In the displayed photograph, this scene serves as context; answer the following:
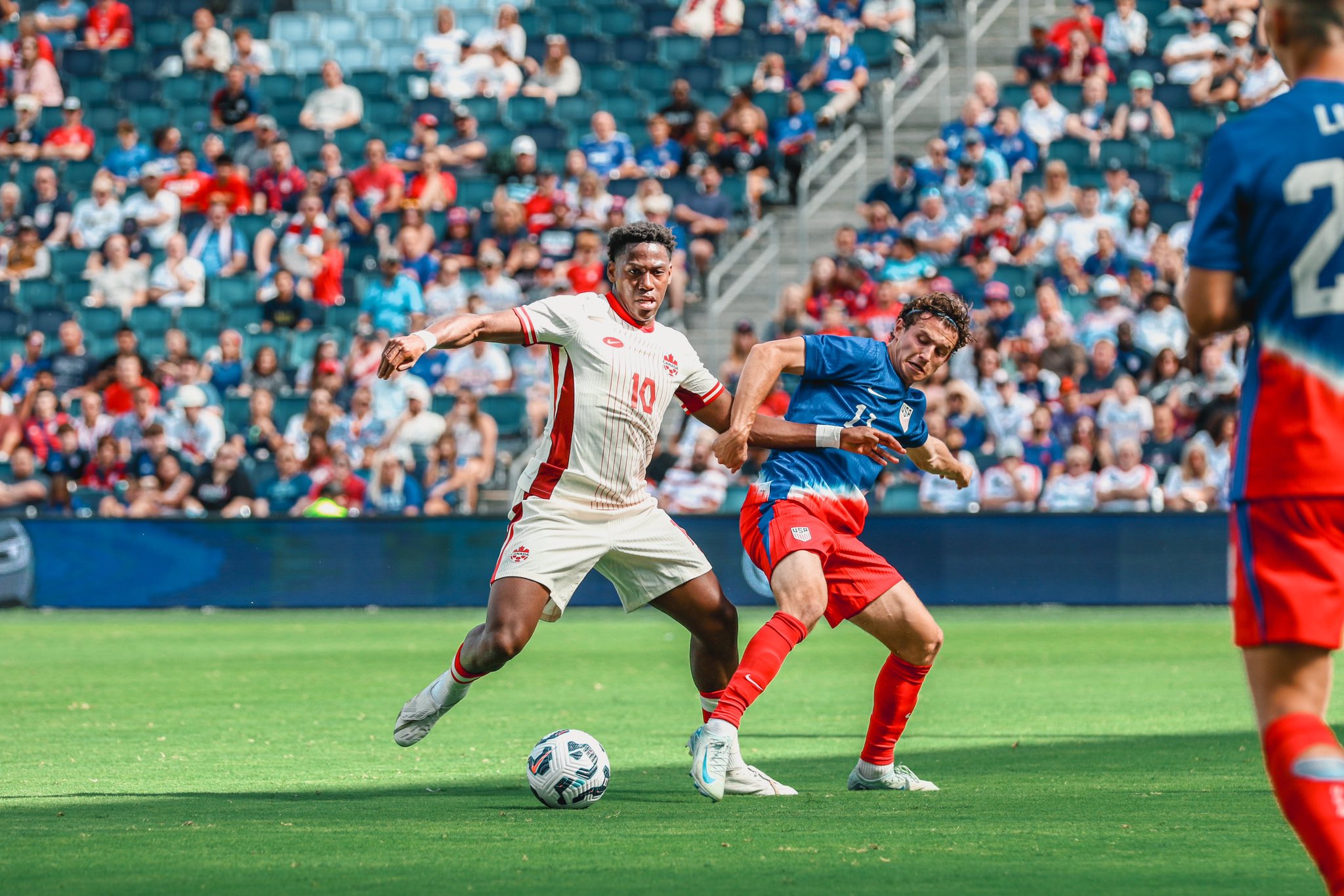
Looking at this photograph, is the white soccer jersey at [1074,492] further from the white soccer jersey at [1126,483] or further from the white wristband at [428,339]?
the white wristband at [428,339]

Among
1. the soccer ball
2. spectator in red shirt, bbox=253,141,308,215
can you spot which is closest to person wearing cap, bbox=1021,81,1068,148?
spectator in red shirt, bbox=253,141,308,215

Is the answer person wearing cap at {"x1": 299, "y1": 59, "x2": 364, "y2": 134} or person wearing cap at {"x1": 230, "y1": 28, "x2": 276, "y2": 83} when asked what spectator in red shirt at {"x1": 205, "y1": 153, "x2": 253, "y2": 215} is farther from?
person wearing cap at {"x1": 230, "y1": 28, "x2": 276, "y2": 83}

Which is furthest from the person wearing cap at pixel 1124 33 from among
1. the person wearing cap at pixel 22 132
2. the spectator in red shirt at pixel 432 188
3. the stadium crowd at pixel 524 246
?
the person wearing cap at pixel 22 132

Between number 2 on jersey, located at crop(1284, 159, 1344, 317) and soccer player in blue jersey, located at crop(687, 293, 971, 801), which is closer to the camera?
number 2 on jersey, located at crop(1284, 159, 1344, 317)

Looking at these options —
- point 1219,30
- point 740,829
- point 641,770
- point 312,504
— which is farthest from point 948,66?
point 740,829

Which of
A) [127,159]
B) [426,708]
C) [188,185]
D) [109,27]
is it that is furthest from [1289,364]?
[109,27]

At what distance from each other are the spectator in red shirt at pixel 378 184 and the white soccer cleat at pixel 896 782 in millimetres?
16797

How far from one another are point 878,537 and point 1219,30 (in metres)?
8.79

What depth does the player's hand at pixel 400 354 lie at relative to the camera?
249 inches

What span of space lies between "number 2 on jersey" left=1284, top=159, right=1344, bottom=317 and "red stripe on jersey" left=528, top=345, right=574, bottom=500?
3.86m

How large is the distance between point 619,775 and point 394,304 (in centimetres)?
1397

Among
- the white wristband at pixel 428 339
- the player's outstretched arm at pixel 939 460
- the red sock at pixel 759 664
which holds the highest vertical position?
the white wristband at pixel 428 339

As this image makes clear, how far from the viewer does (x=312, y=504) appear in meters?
18.9

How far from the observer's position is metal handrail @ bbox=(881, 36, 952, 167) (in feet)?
74.6
